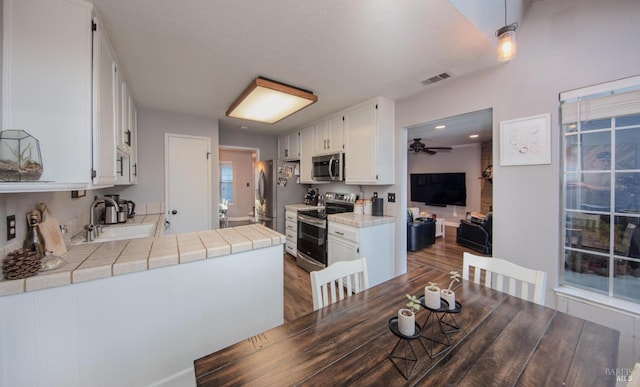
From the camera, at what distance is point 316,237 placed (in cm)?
321

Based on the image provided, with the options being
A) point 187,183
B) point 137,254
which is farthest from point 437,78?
point 187,183

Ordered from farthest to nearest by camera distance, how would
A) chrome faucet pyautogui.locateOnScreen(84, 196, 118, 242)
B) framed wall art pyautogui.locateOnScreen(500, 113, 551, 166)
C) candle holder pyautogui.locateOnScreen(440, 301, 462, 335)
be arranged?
chrome faucet pyautogui.locateOnScreen(84, 196, 118, 242) → framed wall art pyautogui.locateOnScreen(500, 113, 551, 166) → candle holder pyautogui.locateOnScreen(440, 301, 462, 335)

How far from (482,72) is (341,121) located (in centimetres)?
168

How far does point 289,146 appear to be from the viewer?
4.57 meters

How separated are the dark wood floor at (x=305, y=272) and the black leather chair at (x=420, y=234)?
0.37ft

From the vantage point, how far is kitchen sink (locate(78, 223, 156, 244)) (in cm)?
218

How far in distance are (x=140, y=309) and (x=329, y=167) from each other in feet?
8.50

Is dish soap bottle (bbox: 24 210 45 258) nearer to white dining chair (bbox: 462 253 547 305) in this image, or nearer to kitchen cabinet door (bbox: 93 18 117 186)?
kitchen cabinet door (bbox: 93 18 117 186)

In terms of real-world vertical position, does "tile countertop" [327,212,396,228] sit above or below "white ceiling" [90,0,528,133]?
below

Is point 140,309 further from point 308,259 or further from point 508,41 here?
point 508,41

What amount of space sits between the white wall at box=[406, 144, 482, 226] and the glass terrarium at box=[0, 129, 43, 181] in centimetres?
734

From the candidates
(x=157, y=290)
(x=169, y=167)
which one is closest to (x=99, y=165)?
(x=157, y=290)

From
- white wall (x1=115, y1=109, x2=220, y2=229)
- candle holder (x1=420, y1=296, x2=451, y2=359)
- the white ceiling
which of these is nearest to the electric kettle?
white wall (x1=115, y1=109, x2=220, y2=229)

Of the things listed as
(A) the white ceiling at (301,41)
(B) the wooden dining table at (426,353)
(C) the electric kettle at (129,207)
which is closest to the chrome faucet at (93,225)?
(C) the electric kettle at (129,207)
